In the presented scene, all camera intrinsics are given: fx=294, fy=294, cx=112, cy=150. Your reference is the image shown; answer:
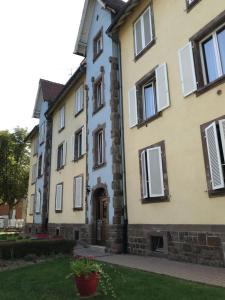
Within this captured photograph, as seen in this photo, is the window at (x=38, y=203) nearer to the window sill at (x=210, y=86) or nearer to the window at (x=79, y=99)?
the window at (x=79, y=99)

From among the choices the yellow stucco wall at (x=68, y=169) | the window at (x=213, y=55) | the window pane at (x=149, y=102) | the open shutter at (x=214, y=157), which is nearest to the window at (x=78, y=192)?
the yellow stucco wall at (x=68, y=169)

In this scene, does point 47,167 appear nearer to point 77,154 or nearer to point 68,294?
point 77,154

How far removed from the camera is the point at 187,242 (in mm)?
8922

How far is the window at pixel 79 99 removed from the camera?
1828 cm

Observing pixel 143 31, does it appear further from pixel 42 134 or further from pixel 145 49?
pixel 42 134

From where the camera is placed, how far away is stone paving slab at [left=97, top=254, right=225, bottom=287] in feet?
21.4

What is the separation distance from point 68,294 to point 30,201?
2324cm

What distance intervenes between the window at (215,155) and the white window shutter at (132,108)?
408 cm

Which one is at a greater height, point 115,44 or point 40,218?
point 115,44

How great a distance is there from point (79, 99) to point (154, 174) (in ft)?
31.9

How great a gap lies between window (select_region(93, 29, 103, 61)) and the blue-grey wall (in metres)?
0.25

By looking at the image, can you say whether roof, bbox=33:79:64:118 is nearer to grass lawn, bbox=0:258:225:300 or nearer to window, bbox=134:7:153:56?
window, bbox=134:7:153:56

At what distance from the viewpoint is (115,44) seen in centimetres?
1462

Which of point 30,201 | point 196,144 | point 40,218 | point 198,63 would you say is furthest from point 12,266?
point 30,201
